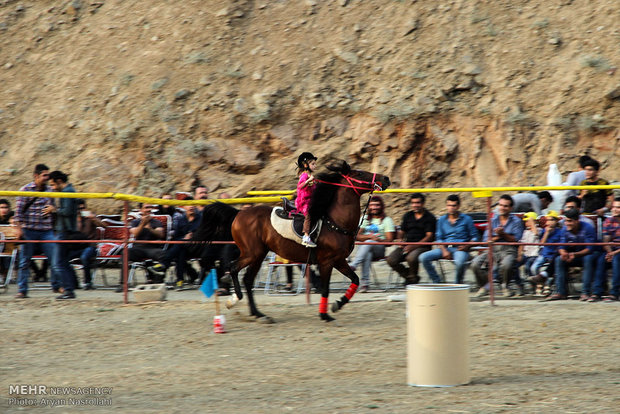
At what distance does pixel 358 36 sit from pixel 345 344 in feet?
53.4

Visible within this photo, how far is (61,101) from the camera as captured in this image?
2569cm

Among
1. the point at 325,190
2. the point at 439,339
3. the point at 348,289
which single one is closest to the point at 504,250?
the point at 348,289

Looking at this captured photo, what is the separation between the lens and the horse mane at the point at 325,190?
11.1 meters

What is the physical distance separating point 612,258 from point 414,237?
118 inches

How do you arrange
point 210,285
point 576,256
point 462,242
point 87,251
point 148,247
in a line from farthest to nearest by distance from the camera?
point 148,247, point 87,251, point 462,242, point 576,256, point 210,285

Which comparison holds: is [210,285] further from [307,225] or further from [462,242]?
[462,242]

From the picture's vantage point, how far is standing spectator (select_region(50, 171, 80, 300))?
13.0m

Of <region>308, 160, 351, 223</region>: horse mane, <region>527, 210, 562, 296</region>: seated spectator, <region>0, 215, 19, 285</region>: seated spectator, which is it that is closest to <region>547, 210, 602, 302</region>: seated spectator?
<region>527, 210, 562, 296</region>: seated spectator

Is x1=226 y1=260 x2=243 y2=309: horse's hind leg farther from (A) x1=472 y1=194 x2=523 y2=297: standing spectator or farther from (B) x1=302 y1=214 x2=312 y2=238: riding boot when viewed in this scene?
(A) x1=472 y1=194 x2=523 y2=297: standing spectator

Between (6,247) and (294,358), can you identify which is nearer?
(294,358)

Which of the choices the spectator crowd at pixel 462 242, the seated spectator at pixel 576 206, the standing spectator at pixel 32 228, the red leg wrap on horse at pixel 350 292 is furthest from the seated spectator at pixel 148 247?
the seated spectator at pixel 576 206

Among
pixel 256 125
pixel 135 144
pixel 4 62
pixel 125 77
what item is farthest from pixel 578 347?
pixel 4 62

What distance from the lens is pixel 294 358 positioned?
355 inches

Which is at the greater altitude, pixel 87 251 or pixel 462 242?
pixel 462 242
